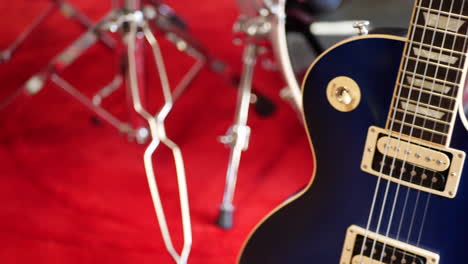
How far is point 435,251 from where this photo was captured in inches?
36.0

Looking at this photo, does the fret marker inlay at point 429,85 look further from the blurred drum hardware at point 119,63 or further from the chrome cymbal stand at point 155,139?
the blurred drum hardware at point 119,63

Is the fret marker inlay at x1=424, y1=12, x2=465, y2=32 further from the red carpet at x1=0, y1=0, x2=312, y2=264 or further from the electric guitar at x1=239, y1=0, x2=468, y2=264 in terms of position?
the red carpet at x1=0, y1=0, x2=312, y2=264

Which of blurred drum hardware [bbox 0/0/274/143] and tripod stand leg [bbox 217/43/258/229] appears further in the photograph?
blurred drum hardware [bbox 0/0/274/143]

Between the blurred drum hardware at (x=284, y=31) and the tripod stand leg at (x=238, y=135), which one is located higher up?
the blurred drum hardware at (x=284, y=31)

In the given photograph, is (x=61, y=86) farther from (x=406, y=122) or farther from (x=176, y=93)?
(x=406, y=122)

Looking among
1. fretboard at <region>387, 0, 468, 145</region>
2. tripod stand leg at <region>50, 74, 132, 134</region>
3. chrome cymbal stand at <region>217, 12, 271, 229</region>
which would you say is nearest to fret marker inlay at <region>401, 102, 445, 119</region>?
fretboard at <region>387, 0, 468, 145</region>

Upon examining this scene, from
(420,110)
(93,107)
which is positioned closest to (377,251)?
(420,110)

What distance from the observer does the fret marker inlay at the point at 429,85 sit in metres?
0.85

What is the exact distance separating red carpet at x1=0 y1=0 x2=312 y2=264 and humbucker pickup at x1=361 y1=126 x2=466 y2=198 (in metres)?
0.55

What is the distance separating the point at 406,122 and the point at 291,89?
430 mm

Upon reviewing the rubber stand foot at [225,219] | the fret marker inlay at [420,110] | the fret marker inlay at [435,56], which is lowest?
the rubber stand foot at [225,219]

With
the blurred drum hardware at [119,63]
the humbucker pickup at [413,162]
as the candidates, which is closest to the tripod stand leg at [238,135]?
the blurred drum hardware at [119,63]

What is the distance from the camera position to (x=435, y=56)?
84 centimetres

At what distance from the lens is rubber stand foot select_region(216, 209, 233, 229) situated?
4.75 feet
